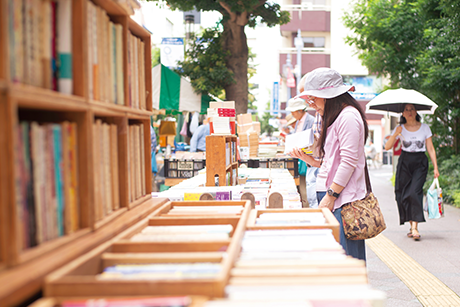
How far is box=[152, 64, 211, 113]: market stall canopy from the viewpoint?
9.59m

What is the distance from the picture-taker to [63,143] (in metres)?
1.46

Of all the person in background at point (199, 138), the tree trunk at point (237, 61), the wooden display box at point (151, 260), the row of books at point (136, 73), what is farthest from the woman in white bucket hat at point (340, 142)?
the tree trunk at point (237, 61)

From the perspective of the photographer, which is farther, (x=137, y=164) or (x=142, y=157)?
(x=142, y=157)

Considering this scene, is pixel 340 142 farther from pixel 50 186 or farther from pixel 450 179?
pixel 450 179

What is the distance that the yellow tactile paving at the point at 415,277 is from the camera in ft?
12.4

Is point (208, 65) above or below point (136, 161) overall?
above

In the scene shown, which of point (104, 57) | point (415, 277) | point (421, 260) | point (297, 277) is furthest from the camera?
point (421, 260)

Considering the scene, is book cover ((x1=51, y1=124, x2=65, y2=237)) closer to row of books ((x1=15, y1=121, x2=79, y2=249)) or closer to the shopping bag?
row of books ((x1=15, y1=121, x2=79, y2=249))

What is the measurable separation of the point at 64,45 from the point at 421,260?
192 inches

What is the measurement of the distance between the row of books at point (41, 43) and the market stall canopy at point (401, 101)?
5380 millimetres

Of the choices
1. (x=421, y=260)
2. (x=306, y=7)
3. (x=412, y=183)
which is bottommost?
(x=421, y=260)

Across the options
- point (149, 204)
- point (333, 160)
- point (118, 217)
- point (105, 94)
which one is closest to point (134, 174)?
point (149, 204)

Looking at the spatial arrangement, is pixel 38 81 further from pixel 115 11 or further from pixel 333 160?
pixel 333 160

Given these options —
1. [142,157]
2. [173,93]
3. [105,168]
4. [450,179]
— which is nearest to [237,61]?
[173,93]
